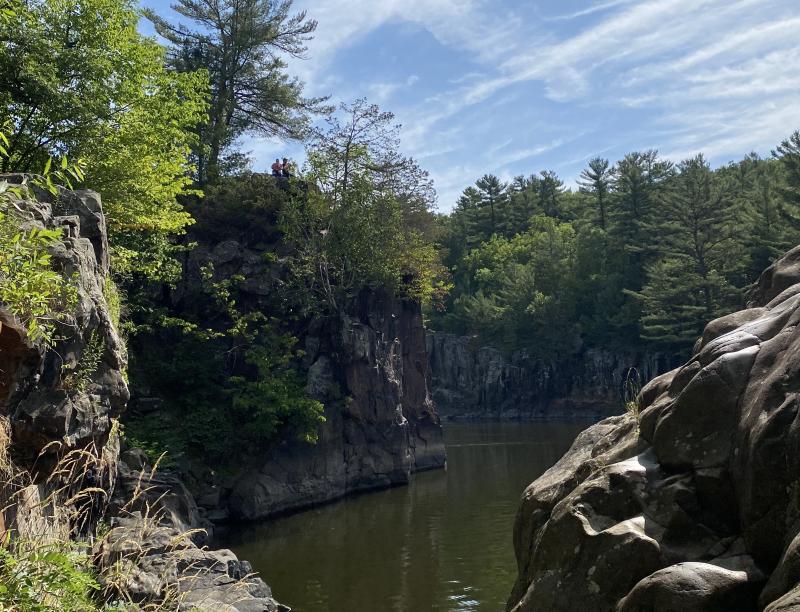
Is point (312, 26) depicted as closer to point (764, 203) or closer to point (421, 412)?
point (421, 412)

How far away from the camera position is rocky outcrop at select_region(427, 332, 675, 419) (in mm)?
55875

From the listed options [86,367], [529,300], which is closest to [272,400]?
[86,367]

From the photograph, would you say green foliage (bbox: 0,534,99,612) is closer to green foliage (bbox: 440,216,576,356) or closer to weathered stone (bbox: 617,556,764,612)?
weathered stone (bbox: 617,556,764,612)

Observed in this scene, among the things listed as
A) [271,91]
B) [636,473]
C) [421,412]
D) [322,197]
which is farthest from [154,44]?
[421,412]

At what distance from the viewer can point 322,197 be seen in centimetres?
3019

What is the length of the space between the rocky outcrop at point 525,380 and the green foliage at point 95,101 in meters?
42.9

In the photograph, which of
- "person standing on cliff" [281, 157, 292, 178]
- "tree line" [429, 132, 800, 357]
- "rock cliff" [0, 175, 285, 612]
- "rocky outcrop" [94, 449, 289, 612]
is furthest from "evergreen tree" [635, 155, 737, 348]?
"rock cliff" [0, 175, 285, 612]

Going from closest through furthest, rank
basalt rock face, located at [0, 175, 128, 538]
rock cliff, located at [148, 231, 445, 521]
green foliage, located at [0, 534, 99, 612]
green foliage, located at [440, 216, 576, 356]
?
green foliage, located at [0, 534, 99, 612]
basalt rock face, located at [0, 175, 128, 538]
rock cliff, located at [148, 231, 445, 521]
green foliage, located at [440, 216, 576, 356]

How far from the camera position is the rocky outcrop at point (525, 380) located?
183ft

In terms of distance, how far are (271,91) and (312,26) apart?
4311 millimetres

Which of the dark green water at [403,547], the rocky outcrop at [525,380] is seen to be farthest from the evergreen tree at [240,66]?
the rocky outcrop at [525,380]

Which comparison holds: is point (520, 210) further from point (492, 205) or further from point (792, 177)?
point (792, 177)

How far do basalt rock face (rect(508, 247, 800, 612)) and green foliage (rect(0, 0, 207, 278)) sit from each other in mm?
12397

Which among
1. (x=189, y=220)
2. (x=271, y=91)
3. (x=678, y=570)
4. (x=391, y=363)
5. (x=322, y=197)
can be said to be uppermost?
(x=271, y=91)
